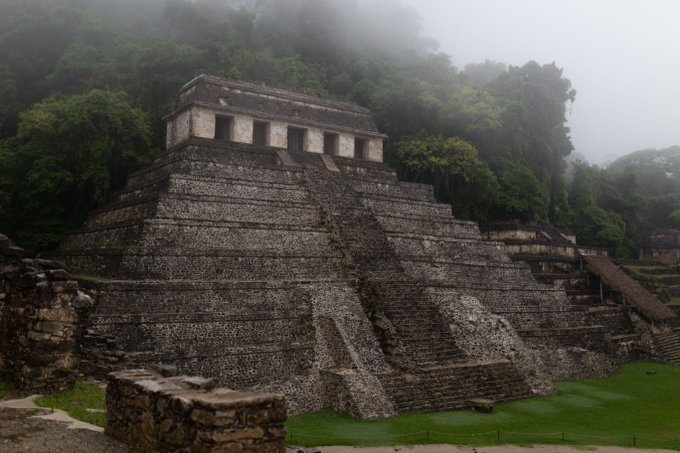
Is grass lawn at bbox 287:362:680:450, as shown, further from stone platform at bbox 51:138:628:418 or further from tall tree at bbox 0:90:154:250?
tall tree at bbox 0:90:154:250

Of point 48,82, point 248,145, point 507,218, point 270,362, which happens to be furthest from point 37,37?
point 270,362

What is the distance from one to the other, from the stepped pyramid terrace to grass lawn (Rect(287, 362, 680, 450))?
2.23ft

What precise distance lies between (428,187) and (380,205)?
4838 millimetres

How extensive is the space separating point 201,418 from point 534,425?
10.3 metres

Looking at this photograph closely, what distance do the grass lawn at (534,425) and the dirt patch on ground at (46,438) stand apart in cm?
463

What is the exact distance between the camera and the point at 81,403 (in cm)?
948

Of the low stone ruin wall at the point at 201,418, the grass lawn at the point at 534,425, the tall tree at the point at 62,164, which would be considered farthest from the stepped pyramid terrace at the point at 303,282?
the low stone ruin wall at the point at 201,418

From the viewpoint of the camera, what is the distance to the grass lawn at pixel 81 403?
8595 millimetres

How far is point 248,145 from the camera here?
2547cm

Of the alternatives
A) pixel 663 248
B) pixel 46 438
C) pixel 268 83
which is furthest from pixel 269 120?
pixel 663 248

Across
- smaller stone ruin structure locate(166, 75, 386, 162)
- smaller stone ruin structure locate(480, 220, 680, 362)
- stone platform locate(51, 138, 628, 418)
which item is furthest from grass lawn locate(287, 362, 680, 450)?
smaller stone ruin structure locate(166, 75, 386, 162)

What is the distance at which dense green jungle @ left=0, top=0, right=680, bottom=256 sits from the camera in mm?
25781

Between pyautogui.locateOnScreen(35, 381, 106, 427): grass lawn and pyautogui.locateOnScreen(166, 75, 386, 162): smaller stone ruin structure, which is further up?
pyautogui.locateOnScreen(166, 75, 386, 162): smaller stone ruin structure

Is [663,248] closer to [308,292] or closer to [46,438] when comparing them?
[308,292]
